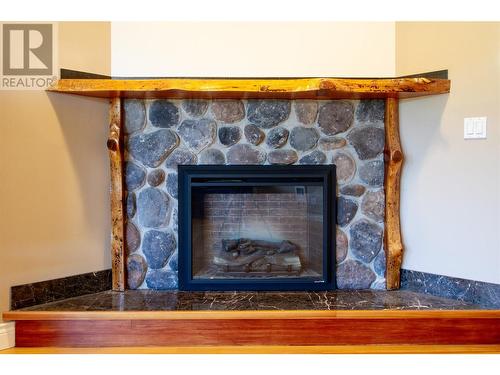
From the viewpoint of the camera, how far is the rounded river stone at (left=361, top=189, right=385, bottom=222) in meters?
2.89

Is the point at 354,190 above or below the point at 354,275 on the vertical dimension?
above

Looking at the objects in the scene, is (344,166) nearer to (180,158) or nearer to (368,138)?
(368,138)

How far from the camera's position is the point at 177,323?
2.42 m

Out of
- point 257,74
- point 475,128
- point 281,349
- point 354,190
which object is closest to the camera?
point 281,349

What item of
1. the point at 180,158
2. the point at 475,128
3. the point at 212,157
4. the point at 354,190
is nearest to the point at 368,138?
the point at 354,190

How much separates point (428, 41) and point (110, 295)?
243cm

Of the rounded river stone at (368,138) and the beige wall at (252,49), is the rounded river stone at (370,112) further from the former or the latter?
the beige wall at (252,49)

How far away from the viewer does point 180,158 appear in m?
2.90

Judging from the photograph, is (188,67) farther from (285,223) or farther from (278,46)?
(285,223)

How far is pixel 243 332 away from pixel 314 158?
1154 mm

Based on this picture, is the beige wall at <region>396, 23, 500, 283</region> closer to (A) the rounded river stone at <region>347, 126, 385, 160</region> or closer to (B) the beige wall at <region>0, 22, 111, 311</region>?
(A) the rounded river stone at <region>347, 126, 385, 160</region>

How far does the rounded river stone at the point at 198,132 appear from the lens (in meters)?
2.88

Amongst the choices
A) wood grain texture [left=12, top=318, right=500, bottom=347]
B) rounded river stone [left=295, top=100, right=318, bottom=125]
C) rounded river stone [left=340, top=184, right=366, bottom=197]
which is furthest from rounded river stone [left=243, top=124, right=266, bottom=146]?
wood grain texture [left=12, top=318, right=500, bottom=347]

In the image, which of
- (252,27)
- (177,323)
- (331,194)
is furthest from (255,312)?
(252,27)
